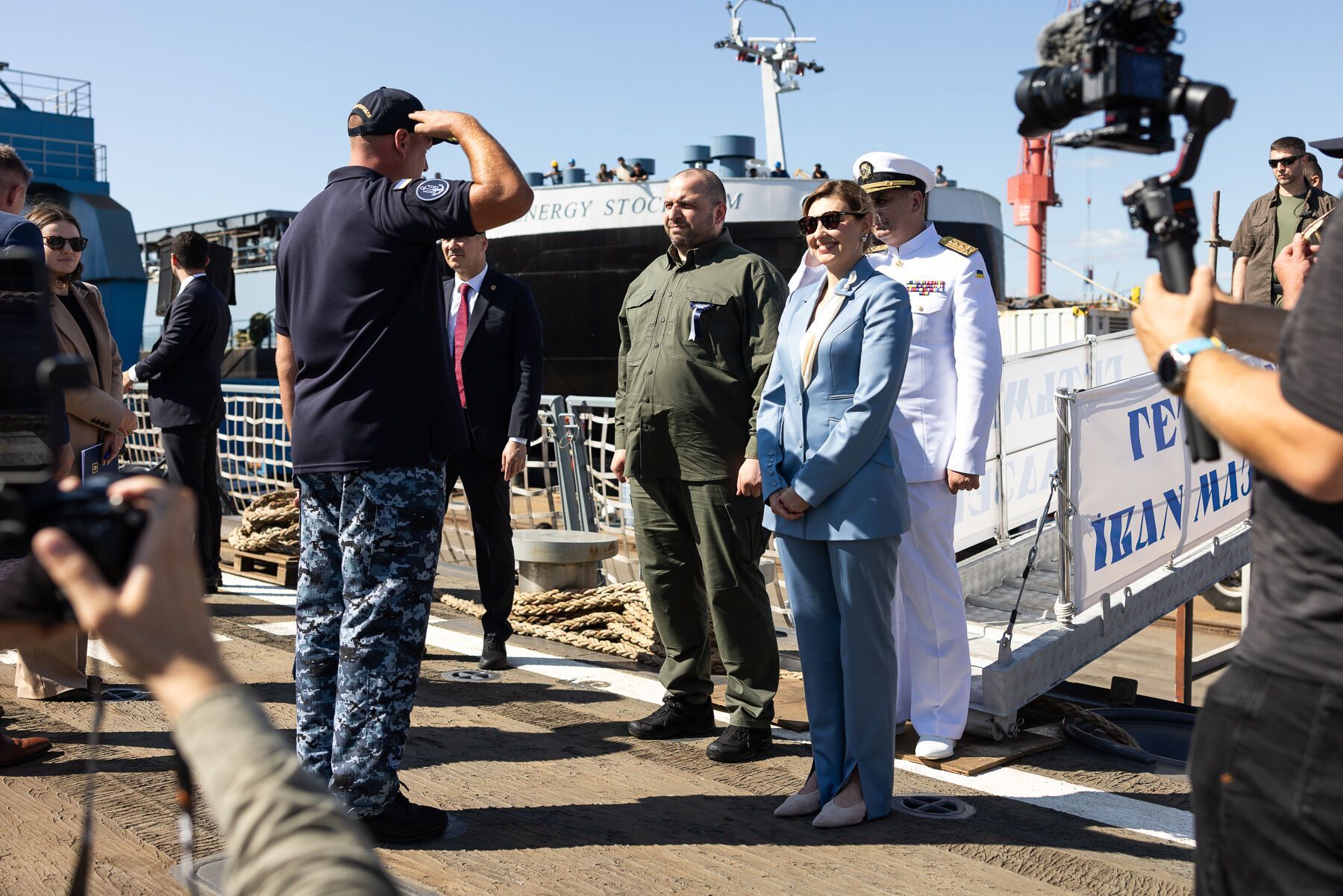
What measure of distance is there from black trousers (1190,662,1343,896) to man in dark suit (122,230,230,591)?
5976 millimetres

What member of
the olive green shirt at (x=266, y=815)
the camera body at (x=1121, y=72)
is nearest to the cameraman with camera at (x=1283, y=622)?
the camera body at (x=1121, y=72)

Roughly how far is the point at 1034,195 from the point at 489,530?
35.3m

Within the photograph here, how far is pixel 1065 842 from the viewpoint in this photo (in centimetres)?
335

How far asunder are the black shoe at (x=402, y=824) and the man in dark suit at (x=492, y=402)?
6.71 feet

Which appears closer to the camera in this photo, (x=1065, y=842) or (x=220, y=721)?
(x=220, y=721)

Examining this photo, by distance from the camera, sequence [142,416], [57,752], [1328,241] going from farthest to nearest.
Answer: [142,416] < [57,752] < [1328,241]

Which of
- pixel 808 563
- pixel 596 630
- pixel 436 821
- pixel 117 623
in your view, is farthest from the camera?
pixel 596 630

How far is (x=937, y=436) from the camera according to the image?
425 centimetres

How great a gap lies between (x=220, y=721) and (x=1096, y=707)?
496 centimetres

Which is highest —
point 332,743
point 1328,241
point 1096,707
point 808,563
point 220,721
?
point 1328,241

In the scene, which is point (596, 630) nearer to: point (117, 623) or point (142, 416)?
point (117, 623)

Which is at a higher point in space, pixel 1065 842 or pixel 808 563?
pixel 808 563

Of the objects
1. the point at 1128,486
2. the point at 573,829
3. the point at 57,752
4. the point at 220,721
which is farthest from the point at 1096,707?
the point at 220,721

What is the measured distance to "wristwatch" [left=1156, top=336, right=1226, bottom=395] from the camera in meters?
1.57
